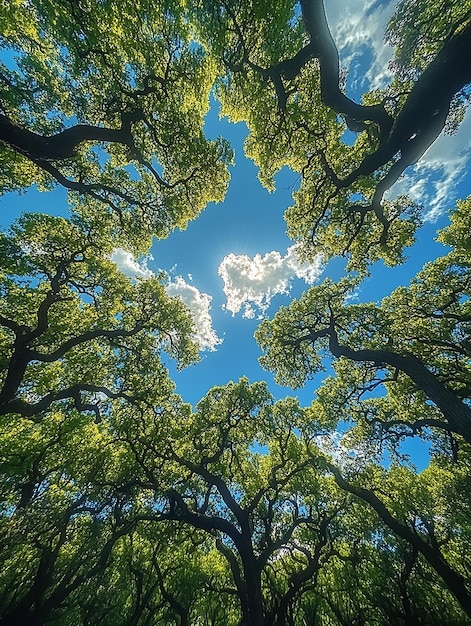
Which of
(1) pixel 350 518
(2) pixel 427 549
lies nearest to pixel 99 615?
(1) pixel 350 518

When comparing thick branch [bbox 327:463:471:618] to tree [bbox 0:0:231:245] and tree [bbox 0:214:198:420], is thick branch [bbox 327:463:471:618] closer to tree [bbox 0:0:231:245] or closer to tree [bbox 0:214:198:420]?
tree [bbox 0:214:198:420]

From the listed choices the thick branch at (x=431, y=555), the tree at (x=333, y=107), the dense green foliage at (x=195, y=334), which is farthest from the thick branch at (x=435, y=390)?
the thick branch at (x=431, y=555)

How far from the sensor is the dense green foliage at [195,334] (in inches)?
338

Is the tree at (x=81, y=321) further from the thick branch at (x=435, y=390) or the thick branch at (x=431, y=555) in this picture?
the thick branch at (x=431, y=555)

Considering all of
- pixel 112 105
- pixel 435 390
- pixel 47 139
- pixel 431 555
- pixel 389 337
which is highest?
pixel 112 105

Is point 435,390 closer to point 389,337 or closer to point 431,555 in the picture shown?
point 389,337

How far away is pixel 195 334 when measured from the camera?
54.7ft

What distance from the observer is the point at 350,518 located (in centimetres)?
1802

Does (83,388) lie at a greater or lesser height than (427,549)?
greater

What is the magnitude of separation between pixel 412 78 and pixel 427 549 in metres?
19.4

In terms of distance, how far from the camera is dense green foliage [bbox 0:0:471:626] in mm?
8586

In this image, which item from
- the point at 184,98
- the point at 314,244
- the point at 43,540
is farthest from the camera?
the point at 314,244

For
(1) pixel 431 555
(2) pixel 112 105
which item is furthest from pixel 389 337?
(2) pixel 112 105

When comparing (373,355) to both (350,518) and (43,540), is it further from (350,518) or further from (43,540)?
(43,540)
